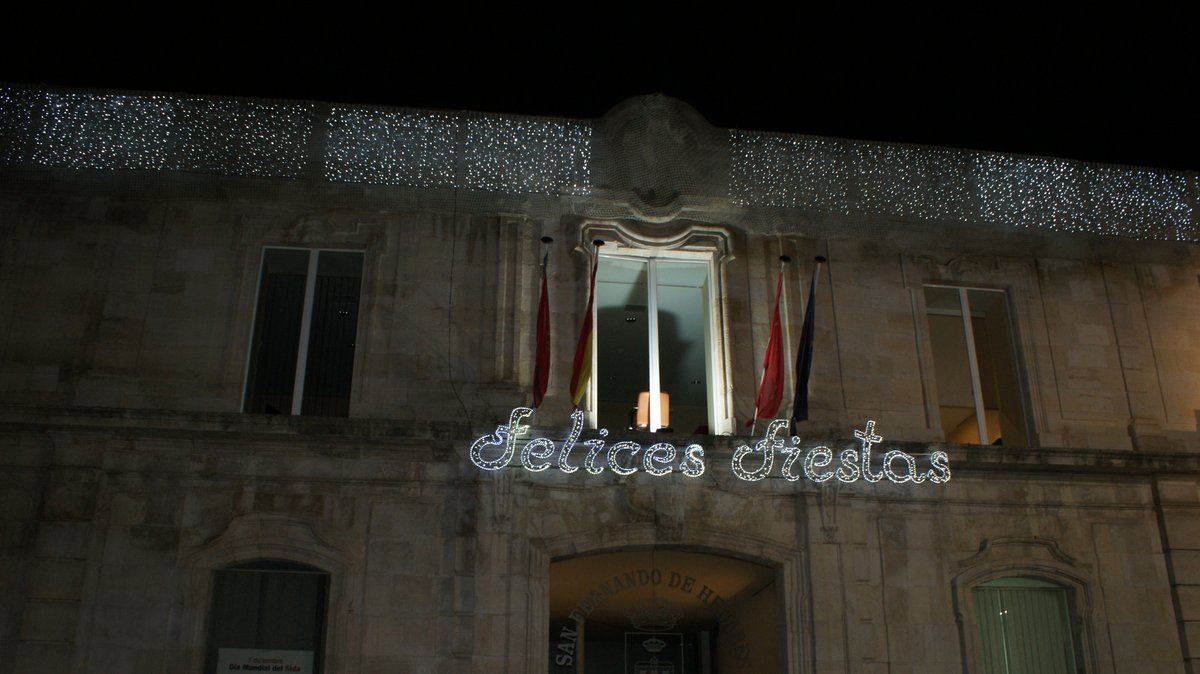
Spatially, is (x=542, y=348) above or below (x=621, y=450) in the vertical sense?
above

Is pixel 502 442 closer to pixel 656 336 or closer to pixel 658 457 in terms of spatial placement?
pixel 658 457

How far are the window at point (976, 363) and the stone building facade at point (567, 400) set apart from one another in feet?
0.17

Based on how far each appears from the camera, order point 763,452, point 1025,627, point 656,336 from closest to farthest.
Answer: point 763,452 < point 1025,627 < point 656,336

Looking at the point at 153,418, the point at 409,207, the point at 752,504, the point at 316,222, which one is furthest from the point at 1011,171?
the point at 153,418

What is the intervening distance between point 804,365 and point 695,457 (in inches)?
58.5

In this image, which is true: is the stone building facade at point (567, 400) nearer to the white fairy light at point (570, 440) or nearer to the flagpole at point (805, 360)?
the white fairy light at point (570, 440)

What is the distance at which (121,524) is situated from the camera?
10727mm

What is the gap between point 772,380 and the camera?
37.6 ft

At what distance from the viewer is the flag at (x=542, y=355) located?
1112cm

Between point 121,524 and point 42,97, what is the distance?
4.77 m

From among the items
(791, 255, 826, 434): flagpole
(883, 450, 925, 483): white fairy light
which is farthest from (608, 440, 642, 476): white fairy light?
(883, 450, 925, 483): white fairy light

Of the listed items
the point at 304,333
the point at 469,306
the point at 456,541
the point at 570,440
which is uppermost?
the point at 469,306

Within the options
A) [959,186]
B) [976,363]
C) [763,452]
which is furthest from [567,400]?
[959,186]

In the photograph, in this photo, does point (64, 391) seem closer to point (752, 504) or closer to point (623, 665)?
point (623, 665)
